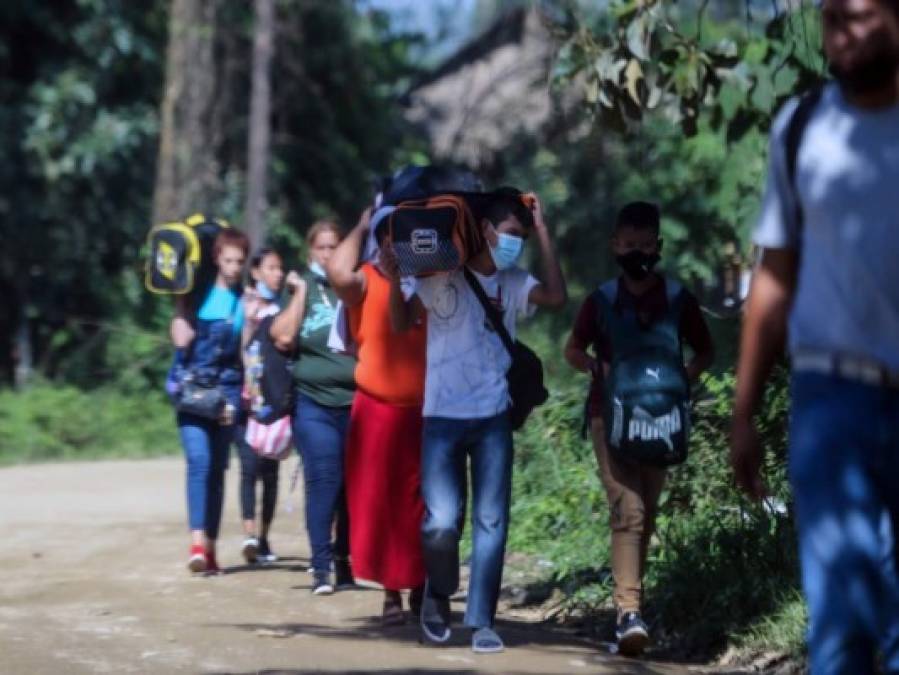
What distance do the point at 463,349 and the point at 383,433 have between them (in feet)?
2.21

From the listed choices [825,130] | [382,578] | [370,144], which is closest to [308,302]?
[382,578]

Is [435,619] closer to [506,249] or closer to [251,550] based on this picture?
[506,249]

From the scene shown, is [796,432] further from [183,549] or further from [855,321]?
[183,549]

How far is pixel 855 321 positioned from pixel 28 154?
19.0m

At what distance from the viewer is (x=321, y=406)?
8.91 m

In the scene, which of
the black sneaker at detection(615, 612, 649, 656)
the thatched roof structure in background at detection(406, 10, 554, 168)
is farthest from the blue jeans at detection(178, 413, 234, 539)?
the thatched roof structure in background at detection(406, 10, 554, 168)

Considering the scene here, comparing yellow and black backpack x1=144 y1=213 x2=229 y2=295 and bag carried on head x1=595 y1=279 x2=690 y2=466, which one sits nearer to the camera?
bag carried on head x1=595 y1=279 x2=690 y2=466

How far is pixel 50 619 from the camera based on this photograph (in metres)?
8.17

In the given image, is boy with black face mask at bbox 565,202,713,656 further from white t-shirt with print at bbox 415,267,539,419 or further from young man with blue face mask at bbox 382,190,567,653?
white t-shirt with print at bbox 415,267,539,419

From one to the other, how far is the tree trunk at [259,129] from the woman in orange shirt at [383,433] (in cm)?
1484

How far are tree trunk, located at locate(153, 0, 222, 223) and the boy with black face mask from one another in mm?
15087

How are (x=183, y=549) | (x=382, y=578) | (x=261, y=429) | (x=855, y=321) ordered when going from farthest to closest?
(x=183, y=549) → (x=261, y=429) → (x=382, y=578) → (x=855, y=321)

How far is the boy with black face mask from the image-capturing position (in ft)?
23.8

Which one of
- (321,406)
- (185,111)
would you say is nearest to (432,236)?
(321,406)
